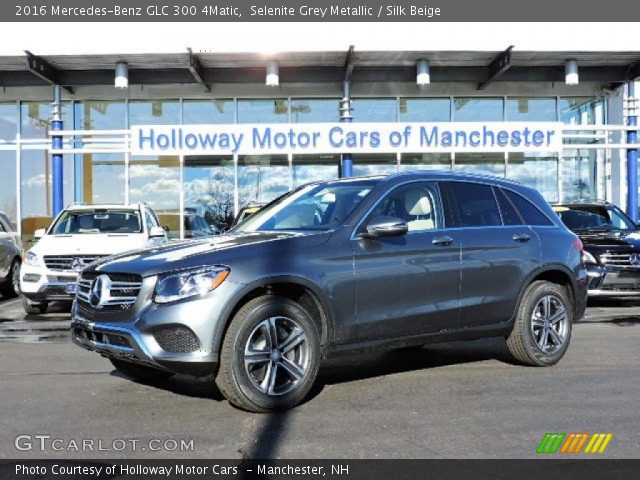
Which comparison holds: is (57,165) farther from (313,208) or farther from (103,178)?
(313,208)

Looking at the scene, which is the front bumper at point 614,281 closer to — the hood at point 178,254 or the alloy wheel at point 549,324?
the alloy wheel at point 549,324

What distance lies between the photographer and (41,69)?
52.1 feet

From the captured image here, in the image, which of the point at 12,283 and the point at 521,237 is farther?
the point at 12,283

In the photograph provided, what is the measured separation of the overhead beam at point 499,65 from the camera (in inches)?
612

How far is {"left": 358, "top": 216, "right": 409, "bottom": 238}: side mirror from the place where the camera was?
501 centimetres

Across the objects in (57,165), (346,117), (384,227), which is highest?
A: (346,117)

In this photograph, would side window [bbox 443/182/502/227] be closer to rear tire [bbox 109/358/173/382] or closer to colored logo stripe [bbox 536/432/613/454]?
colored logo stripe [bbox 536/432/613/454]

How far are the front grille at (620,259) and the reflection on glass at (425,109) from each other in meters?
9.14

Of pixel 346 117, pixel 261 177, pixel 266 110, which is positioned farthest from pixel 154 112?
pixel 346 117

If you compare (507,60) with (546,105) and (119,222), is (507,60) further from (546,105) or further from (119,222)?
(119,222)

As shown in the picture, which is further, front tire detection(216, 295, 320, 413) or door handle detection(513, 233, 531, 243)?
door handle detection(513, 233, 531, 243)

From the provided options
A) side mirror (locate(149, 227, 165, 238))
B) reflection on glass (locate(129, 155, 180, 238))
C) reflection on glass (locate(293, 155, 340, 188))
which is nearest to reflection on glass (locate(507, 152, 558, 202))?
reflection on glass (locate(293, 155, 340, 188))

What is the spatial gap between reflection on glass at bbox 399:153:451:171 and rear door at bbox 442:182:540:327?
1259 centimetres

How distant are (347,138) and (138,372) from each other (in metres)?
11.1
